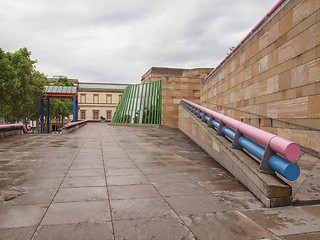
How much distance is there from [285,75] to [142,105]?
817 inches

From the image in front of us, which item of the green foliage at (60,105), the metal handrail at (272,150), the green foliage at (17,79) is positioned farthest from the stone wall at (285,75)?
the green foliage at (60,105)

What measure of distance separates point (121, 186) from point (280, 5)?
7.86 metres

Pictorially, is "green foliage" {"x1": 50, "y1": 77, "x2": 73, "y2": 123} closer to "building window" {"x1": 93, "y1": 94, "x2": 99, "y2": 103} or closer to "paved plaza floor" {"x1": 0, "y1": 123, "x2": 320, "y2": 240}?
"building window" {"x1": 93, "y1": 94, "x2": 99, "y2": 103}

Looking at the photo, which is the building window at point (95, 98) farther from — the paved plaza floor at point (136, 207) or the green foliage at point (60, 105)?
the paved plaza floor at point (136, 207)

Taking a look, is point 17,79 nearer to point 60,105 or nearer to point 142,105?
point 142,105

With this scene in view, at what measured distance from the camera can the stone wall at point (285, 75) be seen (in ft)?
21.9

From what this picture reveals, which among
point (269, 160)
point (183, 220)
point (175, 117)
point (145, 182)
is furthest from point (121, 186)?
point (175, 117)

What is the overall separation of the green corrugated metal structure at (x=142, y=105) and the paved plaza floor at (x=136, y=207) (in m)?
18.5

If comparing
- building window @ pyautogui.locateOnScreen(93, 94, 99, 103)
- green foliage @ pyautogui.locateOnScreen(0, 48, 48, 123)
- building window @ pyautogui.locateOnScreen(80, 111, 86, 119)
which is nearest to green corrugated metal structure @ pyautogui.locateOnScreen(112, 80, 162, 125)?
green foliage @ pyautogui.locateOnScreen(0, 48, 48, 123)

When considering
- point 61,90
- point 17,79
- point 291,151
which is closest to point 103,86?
point 61,90

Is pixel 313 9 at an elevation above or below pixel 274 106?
above

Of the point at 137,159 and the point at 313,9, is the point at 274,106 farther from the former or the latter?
the point at 137,159

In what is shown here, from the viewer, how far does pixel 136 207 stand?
3.87 metres

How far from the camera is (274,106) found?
28.5ft
